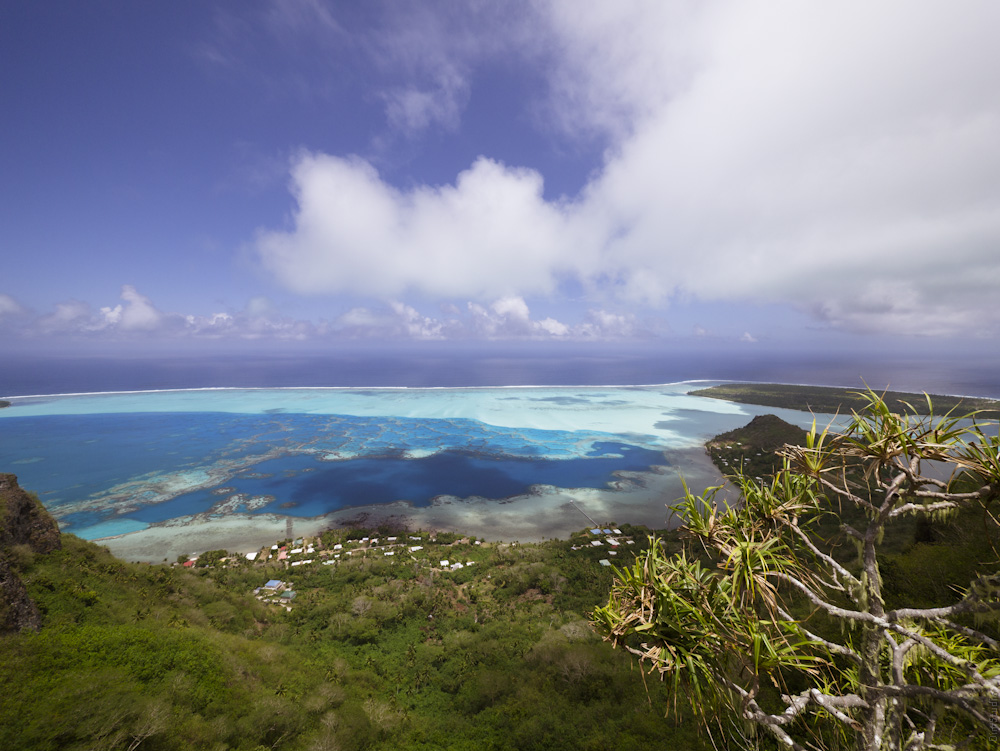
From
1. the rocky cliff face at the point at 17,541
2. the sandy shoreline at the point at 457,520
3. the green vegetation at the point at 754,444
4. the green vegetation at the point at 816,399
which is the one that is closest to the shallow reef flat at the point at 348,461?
the sandy shoreline at the point at 457,520

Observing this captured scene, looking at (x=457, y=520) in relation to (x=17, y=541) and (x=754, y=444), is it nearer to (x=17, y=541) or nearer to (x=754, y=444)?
(x=17, y=541)

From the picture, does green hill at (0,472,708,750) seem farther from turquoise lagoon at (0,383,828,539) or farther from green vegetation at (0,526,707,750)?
turquoise lagoon at (0,383,828,539)

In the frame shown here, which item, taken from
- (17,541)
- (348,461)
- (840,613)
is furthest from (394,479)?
(840,613)

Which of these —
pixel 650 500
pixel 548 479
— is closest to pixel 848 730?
pixel 650 500

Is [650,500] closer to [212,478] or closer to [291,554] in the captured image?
[291,554]

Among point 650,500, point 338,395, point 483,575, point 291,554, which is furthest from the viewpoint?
→ point 338,395

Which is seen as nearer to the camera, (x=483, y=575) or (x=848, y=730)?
(x=848, y=730)

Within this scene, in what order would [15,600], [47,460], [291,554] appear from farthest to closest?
[47,460]
[291,554]
[15,600]

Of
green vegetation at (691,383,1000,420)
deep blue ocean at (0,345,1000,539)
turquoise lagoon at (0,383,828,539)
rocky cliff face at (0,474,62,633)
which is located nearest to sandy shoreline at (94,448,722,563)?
turquoise lagoon at (0,383,828,539)
